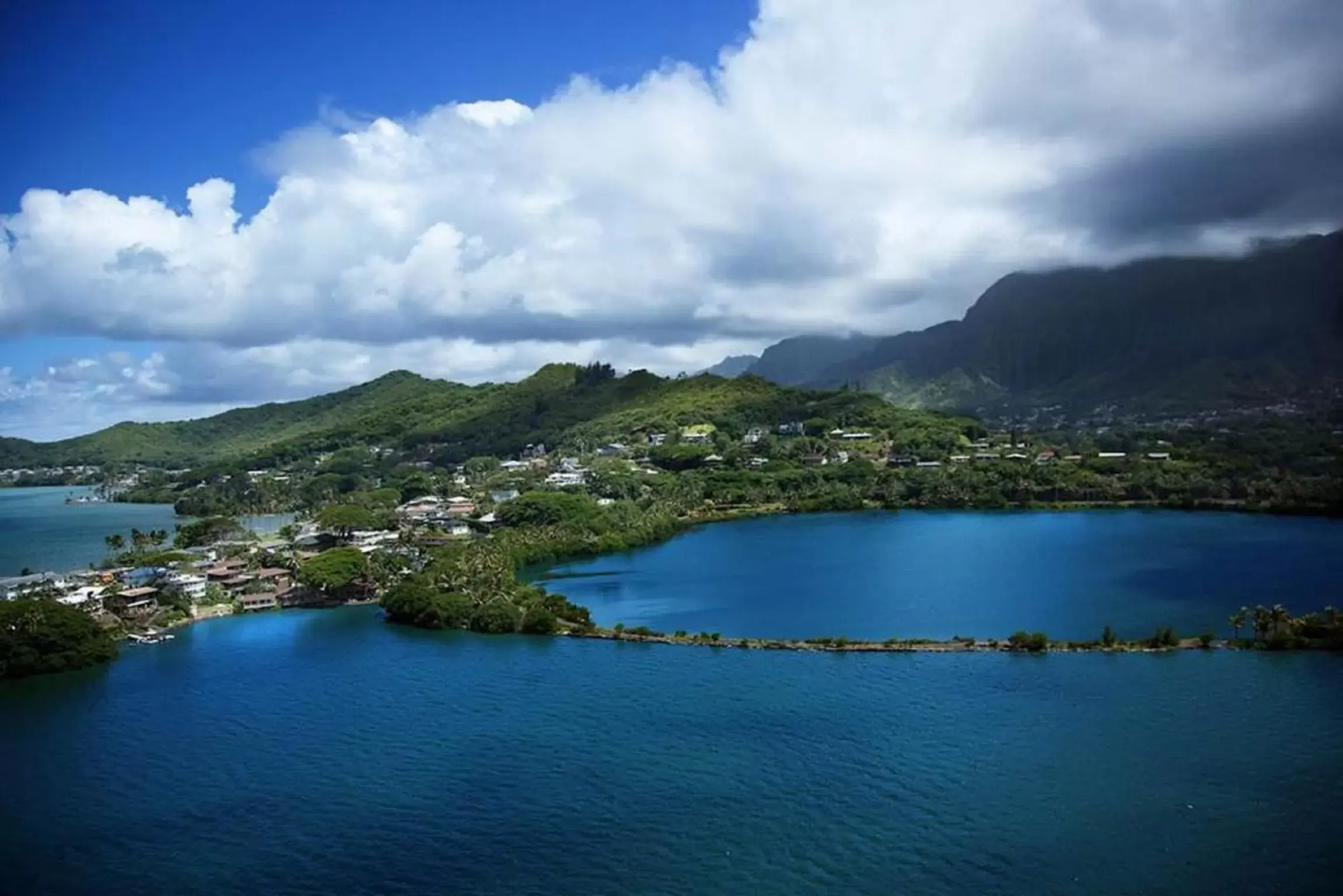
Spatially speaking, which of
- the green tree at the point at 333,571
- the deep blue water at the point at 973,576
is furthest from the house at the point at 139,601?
the deep blue water at the point at 973,576

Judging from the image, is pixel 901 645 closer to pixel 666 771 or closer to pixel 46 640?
pixel 666 771

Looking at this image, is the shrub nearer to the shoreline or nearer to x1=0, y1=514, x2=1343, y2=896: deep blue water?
the shoreline

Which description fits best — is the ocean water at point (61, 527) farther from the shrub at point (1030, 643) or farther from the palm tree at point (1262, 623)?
the palm tree at point (1262, 623)

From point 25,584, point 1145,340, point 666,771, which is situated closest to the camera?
point 666,771

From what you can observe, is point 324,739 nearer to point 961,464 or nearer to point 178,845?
point 178,845

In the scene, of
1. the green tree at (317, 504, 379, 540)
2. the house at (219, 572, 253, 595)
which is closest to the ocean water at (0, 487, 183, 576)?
the green tree at (317, 504, 379, 540)

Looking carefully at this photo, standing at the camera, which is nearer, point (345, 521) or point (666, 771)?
point (666, 771)

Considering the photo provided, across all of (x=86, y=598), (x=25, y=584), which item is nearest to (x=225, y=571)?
(x=86, y=598)

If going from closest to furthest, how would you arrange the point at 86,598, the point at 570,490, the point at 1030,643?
1. the point at 1030,643
2. the point at 86,598
3. the point at 570,490
